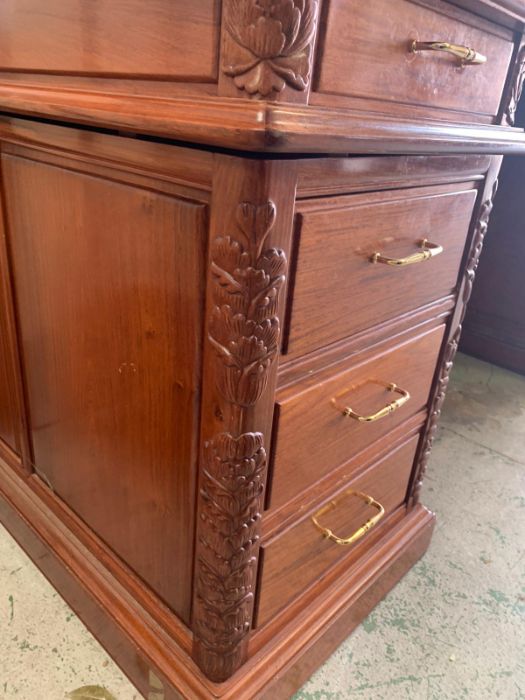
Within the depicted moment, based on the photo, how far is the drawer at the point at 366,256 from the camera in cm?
59

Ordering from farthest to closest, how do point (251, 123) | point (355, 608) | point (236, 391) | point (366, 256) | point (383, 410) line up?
point (355, 608) < point (383, 410) < point (366, 256) < point (236, 391) < point (251, 123)

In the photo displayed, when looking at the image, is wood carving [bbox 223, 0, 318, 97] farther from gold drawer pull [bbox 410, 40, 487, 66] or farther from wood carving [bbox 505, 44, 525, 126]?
wood carving [bbox 505, 44, 525, 126]

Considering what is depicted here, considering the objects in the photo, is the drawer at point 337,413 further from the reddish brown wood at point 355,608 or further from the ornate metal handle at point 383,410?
the reddish brown wood at point 355,608

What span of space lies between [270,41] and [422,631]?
0.96m

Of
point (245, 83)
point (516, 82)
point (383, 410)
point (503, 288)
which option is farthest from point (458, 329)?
point (503, 288)

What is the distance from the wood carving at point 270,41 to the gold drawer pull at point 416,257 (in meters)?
0.26

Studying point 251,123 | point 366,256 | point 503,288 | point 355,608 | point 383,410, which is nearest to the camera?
point 251,123

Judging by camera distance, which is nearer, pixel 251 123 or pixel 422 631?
pixel 251 123

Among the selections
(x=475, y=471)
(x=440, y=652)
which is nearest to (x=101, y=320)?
(x=440, y=652)

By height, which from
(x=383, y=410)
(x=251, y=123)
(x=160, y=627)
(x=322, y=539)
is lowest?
(x=160, y=627)

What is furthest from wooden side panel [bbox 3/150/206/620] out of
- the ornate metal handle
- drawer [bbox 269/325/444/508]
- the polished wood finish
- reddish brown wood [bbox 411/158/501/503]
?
the polished wood finish

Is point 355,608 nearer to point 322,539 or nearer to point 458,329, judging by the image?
point 322,539

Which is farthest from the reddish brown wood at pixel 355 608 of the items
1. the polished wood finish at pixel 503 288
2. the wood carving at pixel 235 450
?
the polished wood finish at pixel 503 288

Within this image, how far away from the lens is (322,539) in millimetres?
833
